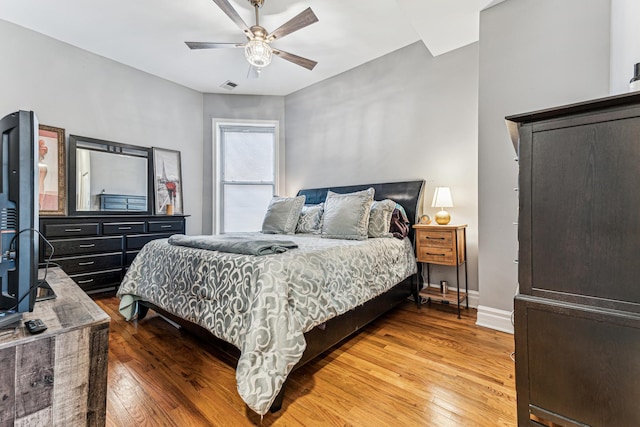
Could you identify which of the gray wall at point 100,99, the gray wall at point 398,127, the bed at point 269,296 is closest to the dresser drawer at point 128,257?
the gray wall at point 100,99

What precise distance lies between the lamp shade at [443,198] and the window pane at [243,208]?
277cm

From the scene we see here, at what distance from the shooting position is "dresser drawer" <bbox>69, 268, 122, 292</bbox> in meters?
3.15

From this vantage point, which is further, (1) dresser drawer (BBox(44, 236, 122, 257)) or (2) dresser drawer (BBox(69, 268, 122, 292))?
(2) dresser drawer (BBox(69, 268, 122, 292))

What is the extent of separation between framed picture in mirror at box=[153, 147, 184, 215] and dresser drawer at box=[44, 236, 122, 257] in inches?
29.8

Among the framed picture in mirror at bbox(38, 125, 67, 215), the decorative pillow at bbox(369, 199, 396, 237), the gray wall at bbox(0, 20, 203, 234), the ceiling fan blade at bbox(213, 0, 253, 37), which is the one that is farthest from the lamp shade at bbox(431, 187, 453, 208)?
the framed picture in mirror at bbox(38, 125, 67, 215)

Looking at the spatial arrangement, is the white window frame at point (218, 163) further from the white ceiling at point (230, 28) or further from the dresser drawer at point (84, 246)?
the dresser drawer at point (84, 246)

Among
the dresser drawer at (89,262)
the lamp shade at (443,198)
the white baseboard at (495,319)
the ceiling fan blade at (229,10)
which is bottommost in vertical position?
the white baseboard at (495,319)

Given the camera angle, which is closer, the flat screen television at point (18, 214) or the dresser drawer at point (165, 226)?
the flat screen television at point (18, 214)

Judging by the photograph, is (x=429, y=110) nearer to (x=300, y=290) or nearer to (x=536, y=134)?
(x=536, y=134)

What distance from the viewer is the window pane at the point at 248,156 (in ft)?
15.6

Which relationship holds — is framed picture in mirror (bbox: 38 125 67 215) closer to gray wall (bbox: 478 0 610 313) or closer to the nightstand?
the nightstand

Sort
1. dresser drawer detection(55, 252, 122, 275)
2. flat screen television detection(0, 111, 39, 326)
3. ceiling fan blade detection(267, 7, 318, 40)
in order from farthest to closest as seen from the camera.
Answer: dresser drawer detection(55, 252, 122, 275), ceiling fan blade detection(267, 7, 318, 40), flat screen television detection(0, 111, 39, 326)

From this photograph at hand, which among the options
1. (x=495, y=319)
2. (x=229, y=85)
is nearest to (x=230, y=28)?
(x=229, y=85)

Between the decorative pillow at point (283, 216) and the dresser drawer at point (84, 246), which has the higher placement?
the decorative pillow at point (283, 216)
